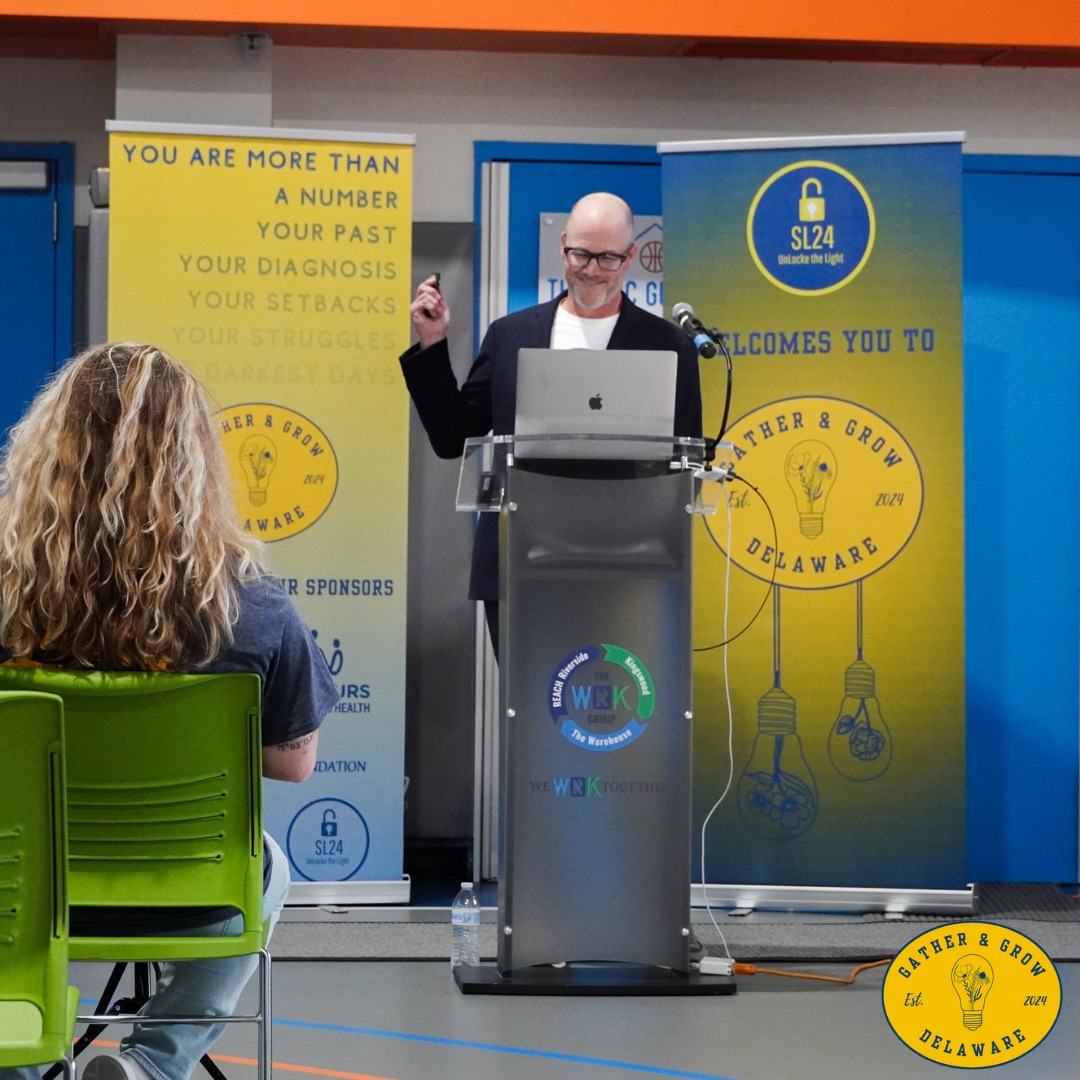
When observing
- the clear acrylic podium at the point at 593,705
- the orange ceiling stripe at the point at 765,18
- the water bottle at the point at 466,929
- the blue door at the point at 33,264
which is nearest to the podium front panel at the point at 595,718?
the clear acrylic podium at the point at 593,705

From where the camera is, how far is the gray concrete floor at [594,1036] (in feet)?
9.31

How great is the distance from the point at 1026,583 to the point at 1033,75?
67.6 inches

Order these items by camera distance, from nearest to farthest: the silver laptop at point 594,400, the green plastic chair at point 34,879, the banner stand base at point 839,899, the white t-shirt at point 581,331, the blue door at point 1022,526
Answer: the green plastic chair at point 34,879, the silver laptop at point 594,400, the white t-shirt at point 581,331, the banner stand base at point 839,899, the blue door at point 1022,526

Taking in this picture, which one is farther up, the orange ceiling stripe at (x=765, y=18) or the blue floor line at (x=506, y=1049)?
the orange ceiling stripe at (x=765, y=18)

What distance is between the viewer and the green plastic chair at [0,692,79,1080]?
1571mm

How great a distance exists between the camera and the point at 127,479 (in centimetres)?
196

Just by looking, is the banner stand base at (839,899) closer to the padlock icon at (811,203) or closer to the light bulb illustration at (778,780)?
the light bulb illustration at (778,780)

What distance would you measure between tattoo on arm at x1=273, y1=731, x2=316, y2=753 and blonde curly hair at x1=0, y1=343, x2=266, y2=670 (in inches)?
7.8

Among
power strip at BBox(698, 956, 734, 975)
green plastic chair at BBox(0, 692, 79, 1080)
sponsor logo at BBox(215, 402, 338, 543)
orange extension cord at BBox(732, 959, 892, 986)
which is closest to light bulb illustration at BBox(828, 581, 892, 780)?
Answer: orange extension cord at BBox(732, 959, 892, 986)

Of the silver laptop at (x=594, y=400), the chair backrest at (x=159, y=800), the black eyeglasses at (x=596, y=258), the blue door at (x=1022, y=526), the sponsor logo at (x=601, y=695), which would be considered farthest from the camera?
the blue door at (x=1022, y=526)

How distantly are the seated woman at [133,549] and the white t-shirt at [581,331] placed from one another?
2.04m

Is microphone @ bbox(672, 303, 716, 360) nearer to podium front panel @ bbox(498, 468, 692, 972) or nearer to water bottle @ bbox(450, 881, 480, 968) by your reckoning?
podium front panel @ bbox(498, 468, 692, 972)

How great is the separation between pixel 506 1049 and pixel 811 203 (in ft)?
8.43

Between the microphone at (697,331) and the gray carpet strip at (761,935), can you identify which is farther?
the gray carpet strip at (761,935)
